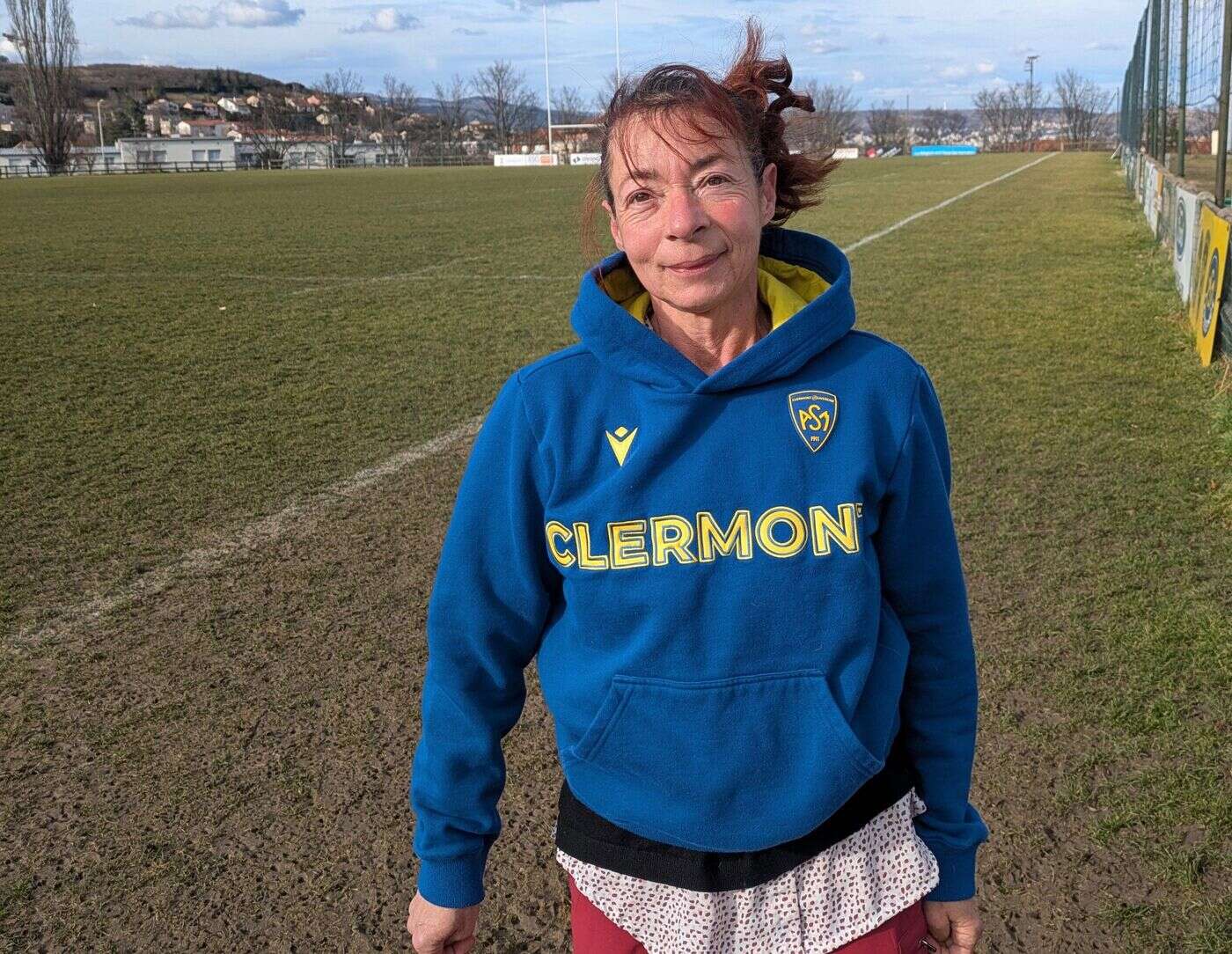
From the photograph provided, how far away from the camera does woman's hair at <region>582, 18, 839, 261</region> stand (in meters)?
1.62

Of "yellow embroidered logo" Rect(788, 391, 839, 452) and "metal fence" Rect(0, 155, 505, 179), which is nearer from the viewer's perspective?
"yellow embroidered logo" Rect(788, 391, 839, 452)

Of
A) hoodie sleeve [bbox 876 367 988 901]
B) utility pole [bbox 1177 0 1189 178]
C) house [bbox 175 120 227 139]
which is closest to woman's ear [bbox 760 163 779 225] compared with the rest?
hoodie sleeve [bbox 876 367 988 901]

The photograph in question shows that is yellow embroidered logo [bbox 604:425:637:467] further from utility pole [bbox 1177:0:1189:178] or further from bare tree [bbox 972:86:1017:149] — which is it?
bare tree [bbox 972:86:1017:149]

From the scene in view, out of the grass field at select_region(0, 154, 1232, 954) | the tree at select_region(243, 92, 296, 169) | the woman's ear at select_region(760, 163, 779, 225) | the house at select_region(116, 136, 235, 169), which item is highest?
the tree at select_region(243, 92, 296, 169)

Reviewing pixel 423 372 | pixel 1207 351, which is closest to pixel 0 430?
pixel 423 372

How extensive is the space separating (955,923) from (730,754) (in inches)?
19.8

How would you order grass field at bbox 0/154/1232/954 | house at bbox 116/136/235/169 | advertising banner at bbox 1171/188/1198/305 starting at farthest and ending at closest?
1. house at bbox 116/136/235/169
2. advertising banner at bbox 1171/188/1198/305
3. grass field at bbox 0/154/1232/954

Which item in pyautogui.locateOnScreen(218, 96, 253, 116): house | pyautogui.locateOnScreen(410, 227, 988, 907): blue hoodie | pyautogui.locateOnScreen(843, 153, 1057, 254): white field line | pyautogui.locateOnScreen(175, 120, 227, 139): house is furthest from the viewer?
pyautogui.locateOnScreen(218, 96, 253, 116): house

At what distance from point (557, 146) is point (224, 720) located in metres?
91.6

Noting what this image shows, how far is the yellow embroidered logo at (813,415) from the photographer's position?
4.98 ft

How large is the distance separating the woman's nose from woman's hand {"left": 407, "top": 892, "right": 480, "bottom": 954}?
3.15 feet

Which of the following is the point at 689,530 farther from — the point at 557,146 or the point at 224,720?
the point at 557,146

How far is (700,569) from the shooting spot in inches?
58.6

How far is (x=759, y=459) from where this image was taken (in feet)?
4.92
